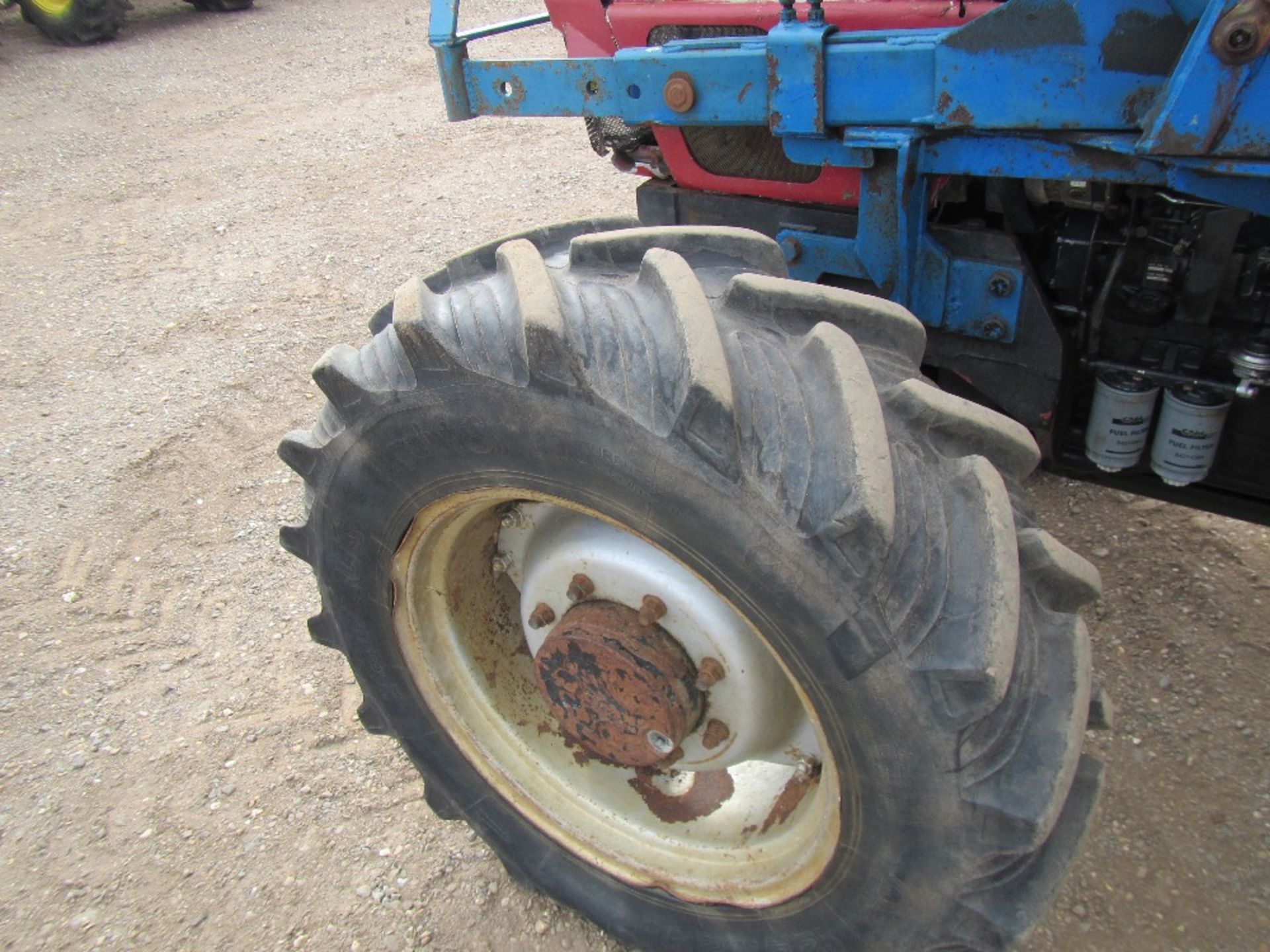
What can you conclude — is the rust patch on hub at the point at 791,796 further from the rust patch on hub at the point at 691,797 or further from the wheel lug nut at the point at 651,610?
the wheel lug nut at the point at 651,610

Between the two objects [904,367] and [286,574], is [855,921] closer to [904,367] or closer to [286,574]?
[904,367]

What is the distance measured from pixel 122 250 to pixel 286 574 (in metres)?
3.11

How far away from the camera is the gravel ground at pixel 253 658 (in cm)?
196

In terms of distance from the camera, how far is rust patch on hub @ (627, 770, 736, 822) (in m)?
1.77

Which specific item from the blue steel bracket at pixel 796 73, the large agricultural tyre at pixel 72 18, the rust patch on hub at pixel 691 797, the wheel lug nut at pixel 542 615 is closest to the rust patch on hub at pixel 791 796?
the rust patch on hub at pixel 691 797

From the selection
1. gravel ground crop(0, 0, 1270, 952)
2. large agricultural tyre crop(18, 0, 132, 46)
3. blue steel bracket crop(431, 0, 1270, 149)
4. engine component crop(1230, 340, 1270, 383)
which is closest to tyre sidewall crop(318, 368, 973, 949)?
gravel ground crop(0, 0, 1270, 952)

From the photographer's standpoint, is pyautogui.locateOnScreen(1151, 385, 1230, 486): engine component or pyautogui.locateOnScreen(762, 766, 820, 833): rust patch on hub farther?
pyautogui.locateOnScreen(1151, 385, 1230, 486): engine component

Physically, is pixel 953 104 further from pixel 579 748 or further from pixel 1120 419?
pixel 579 748

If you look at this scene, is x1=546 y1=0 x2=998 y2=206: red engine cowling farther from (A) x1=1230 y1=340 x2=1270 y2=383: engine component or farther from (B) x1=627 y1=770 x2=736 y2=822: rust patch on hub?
(B) x1=627 y1=770 x2=736 y2=822: rust patch on hub

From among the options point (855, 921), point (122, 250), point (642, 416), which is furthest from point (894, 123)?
point (122, 250)

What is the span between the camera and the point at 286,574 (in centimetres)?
286

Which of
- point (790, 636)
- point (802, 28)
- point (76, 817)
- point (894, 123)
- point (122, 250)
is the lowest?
point (76, 817)

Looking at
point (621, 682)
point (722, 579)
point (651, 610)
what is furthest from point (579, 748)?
point (722, 579)

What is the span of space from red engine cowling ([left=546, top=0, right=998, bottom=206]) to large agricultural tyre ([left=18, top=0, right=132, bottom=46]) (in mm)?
8824
